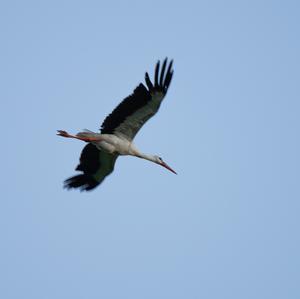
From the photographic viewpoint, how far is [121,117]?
13.0 metres

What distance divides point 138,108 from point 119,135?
0.94 meters

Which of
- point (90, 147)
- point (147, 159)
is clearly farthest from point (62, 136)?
point (147, 159)

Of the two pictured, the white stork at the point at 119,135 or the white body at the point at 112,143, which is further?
the white body at the point at 112,143

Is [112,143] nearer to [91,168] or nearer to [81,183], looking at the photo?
[91,168]

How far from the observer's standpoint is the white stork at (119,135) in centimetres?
1252

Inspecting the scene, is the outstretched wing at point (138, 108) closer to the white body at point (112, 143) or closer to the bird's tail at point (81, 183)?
the white body at point (112, 143)

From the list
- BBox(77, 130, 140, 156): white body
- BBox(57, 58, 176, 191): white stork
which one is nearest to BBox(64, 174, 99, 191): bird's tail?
BBox(57, 58, 176, 191): white stork

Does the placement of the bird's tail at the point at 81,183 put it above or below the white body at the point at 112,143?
below

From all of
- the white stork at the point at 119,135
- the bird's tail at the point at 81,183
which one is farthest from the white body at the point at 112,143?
the bird's tail at the point at 81,183

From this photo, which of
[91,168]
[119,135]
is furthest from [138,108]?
[91,168]

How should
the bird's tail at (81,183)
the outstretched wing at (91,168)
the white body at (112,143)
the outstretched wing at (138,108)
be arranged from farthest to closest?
the bird's tail at (81,183) < the outstretched wing at (91,168) < the white body at (112,143) < the outstretched wing at (138,108)

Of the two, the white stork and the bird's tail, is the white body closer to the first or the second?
the white stork

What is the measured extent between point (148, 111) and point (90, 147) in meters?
1.66

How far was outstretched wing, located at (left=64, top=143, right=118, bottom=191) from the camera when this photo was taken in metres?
14.0
